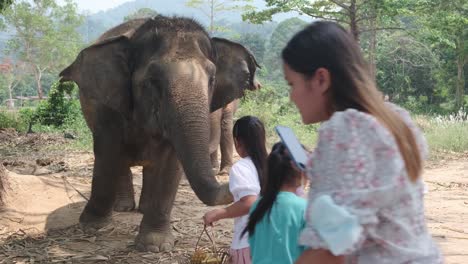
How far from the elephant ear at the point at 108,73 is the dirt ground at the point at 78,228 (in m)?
1.30

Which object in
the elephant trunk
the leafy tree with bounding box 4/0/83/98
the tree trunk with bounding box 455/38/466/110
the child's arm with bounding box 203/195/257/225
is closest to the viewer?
the child's arm with bounding box 203/195/257/225

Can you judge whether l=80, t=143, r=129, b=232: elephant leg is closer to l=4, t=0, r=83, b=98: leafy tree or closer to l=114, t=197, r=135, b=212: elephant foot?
l=114, t=197, r=135, b=212: elephant foot

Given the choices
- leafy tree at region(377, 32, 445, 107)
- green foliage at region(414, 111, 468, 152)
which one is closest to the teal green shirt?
green foliage at region(414, 111, 468, 152)

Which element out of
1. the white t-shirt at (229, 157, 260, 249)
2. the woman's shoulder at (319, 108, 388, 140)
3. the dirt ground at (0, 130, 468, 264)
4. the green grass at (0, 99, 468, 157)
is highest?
the woman's shoulder at (319, 108, 388, 140)

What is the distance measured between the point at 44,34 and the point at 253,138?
52707 mm

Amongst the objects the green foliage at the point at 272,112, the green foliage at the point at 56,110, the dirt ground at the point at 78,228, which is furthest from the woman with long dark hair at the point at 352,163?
the green foliage at the point at 56,110

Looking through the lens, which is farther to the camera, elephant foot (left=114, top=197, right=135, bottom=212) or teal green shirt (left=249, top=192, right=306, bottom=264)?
elephant foot (left=114, top=197, right=135, bottom=212)

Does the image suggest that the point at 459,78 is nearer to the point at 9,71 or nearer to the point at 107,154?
the point at 107,154

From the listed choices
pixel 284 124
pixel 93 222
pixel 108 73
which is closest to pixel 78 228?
pixel 93 222

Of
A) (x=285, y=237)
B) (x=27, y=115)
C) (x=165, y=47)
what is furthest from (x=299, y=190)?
(x=27, y=115)

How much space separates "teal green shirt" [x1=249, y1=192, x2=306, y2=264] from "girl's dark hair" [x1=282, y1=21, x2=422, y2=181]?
3.14 feet

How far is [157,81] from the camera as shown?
5047 mm

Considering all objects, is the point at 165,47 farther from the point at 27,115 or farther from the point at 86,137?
the point at 27,115

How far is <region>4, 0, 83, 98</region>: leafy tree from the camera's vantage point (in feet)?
163
